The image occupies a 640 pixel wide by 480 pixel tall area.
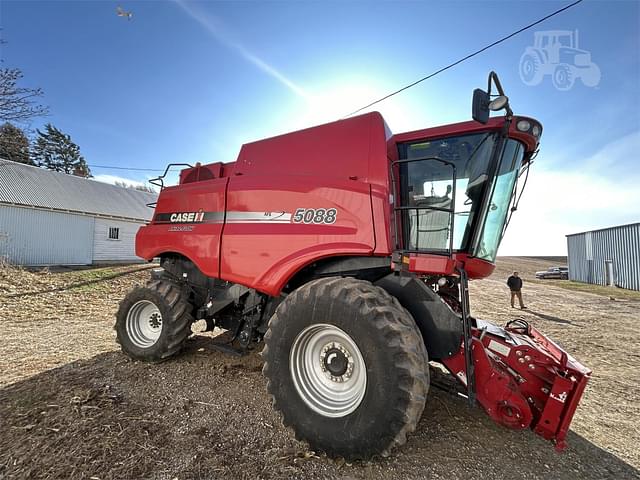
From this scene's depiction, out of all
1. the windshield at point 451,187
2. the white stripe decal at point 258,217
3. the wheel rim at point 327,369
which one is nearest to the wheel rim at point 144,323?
the white stripe decal at point 258,217

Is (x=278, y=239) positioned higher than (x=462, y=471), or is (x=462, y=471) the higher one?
(x=278, y=239)

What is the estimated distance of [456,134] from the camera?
9.87 feet

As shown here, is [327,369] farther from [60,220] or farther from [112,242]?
[112,242]

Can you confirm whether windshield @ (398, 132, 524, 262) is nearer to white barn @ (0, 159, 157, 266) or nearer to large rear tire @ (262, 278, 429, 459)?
large rear tire @ (262, 278, 429, 459)

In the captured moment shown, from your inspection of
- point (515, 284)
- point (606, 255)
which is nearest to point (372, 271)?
point (515, 284)

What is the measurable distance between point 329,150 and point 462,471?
3003 mm

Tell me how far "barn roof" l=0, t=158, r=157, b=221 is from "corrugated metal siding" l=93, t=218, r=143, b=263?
549 millimetres

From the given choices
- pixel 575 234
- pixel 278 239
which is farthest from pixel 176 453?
pixel 575 234

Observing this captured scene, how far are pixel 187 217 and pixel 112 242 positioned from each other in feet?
63.9

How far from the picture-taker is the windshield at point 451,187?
2973 millimetres

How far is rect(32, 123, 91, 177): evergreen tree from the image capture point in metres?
44.0

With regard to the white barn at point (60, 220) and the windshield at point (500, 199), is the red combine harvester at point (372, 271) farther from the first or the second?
the white barn at point (60, 220)

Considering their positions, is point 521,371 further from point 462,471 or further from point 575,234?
point 575,234

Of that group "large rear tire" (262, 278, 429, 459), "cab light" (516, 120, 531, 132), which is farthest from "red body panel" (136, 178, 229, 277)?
"cab light" (516, 120, 531, 132)
